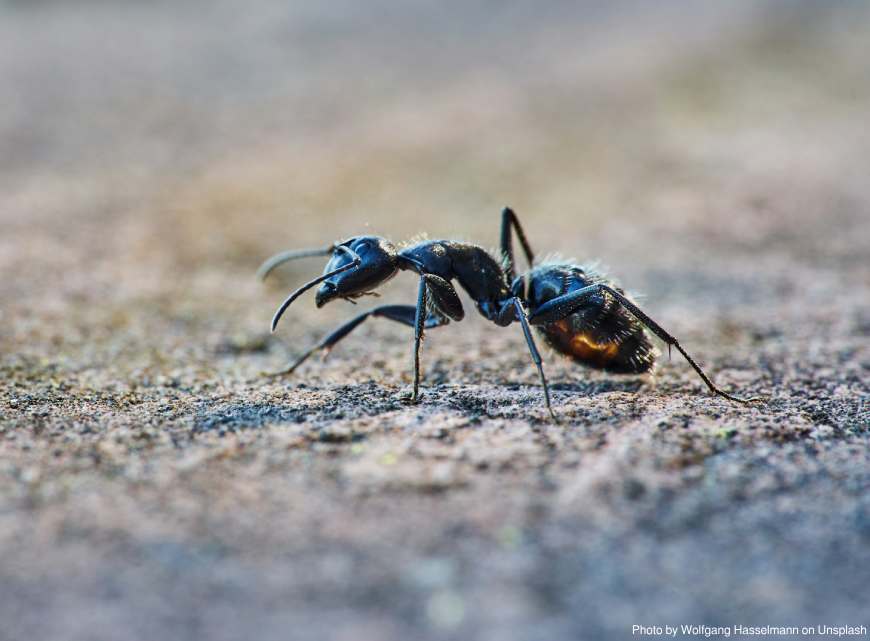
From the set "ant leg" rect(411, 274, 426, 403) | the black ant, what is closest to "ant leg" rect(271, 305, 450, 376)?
the black ant

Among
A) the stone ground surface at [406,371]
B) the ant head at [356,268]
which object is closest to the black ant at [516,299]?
the ant head at [356,268]

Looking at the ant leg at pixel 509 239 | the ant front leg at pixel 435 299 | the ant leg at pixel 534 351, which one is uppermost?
the ant leg at pixel 509 239

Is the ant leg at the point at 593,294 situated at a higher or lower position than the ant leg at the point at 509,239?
lower

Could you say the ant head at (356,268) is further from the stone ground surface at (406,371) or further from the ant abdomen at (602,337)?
the ant abdomen at (602,337)

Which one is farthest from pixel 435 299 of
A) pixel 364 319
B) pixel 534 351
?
pixel 534 351

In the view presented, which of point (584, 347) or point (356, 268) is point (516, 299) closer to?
point (584, 347)

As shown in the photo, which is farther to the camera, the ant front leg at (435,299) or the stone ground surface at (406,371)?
the ant front leg at (435,299)

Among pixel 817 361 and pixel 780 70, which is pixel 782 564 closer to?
pixel 817 361

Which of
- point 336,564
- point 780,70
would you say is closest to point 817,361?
point 336,564
